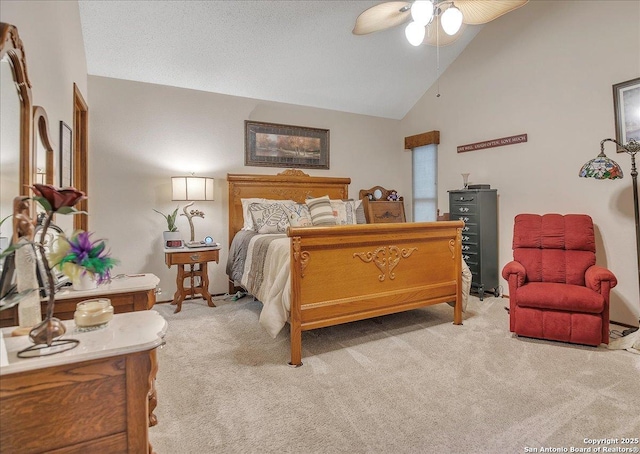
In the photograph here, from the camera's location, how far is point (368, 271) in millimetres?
2717

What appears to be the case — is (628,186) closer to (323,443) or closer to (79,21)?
(323,443)

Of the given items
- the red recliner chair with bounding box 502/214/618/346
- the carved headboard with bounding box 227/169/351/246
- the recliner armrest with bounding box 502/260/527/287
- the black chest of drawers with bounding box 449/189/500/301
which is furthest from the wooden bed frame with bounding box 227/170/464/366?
the carved headboard with bounding box 227/169/351/246

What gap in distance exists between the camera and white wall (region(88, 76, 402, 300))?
12.5 feet

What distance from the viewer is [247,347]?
270 cm

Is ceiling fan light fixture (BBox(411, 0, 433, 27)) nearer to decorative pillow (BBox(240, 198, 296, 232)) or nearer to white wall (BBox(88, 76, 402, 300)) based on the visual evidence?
decorative pillow (BBox(240, 198, 296, 232))

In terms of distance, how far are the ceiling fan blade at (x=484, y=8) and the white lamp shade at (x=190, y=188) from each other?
300 cm

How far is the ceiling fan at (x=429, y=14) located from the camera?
7.52ft

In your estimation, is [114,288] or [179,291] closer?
[114,288]

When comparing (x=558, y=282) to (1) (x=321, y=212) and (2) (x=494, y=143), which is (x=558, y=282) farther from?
(1) (x=321, y=212)

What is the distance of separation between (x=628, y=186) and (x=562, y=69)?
4.59 ft

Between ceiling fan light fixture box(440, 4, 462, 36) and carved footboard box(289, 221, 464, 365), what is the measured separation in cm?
147

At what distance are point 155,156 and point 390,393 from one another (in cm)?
362

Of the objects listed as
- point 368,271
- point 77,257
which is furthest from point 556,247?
point 77,257

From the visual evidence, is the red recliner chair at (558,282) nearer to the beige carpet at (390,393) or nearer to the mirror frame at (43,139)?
the beige carpet at (390,393)
